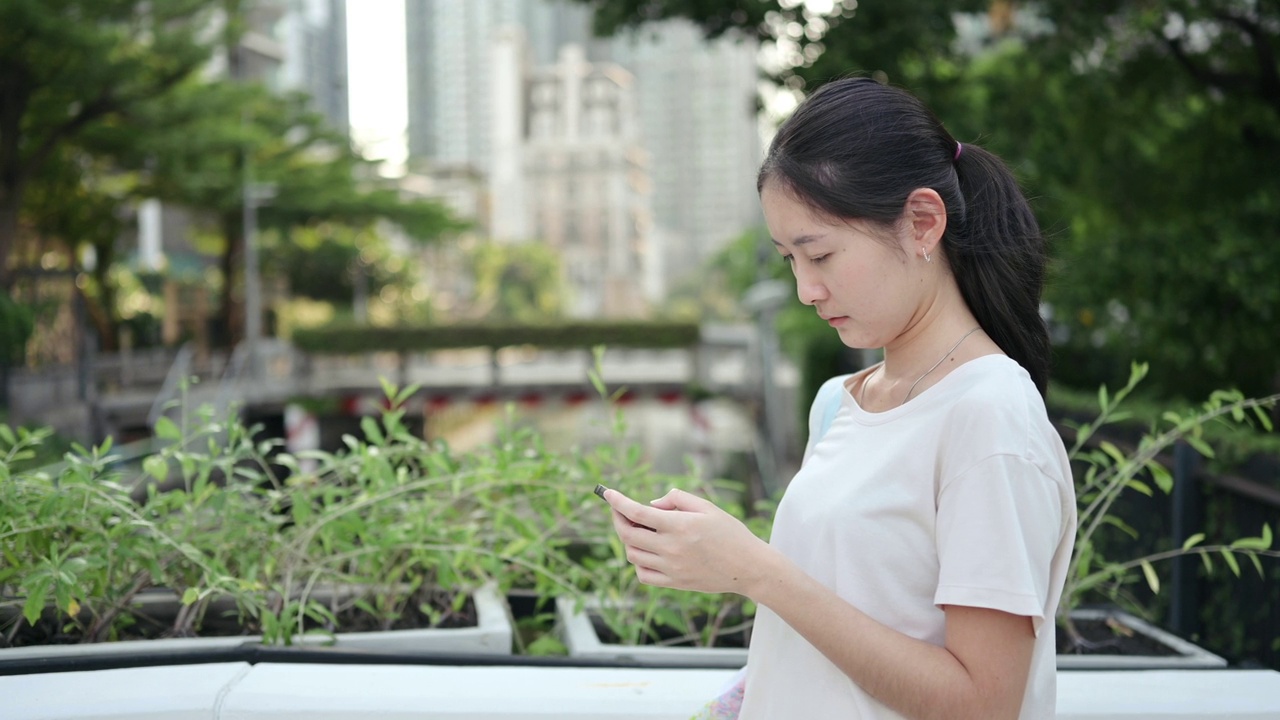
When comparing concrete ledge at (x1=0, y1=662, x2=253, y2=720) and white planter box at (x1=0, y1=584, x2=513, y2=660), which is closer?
concrete ledge at (x1=0, y1=662, x2=253, y2=720)

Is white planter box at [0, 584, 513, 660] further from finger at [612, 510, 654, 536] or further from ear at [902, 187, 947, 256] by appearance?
ear at [902, 187, 947, 256]

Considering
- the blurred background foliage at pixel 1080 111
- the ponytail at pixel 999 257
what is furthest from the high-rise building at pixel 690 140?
the ponytail at pixel 999 257

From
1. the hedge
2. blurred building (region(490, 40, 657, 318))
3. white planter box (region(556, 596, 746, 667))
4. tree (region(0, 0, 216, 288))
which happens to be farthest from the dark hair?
blurred building (region(490, 40, 657, 318))

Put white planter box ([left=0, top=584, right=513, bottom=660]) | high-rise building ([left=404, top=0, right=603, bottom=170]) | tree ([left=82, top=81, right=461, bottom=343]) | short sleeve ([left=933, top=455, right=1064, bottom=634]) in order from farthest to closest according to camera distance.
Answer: high-rise building ([left=404, top=0, right=603, bottom=170]) → tree ([left=82, top=81, right=461, bottom=343]) → white planter box ([left=0, top=584, right=513, bottom=660]) → short sleeve ([left=933, top=455, right=1064, bottom=634])

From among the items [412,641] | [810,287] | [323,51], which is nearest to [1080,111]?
[412,641]

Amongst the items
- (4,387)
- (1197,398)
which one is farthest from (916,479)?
(4,387)

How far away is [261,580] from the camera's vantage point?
7.04 feet

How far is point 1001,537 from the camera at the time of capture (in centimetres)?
99

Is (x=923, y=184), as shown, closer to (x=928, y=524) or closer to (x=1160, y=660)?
(x=928, y=524)

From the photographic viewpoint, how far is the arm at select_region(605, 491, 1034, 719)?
1033 millimetres

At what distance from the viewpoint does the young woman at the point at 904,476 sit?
1.01 m

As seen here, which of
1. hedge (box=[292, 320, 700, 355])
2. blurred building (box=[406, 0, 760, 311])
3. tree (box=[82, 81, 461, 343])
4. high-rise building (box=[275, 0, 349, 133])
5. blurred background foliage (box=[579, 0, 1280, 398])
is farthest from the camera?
blurred building (box=[406, 0, 760, 311])

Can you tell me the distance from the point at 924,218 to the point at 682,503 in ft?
1.23

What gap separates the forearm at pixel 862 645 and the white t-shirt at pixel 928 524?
45mm
